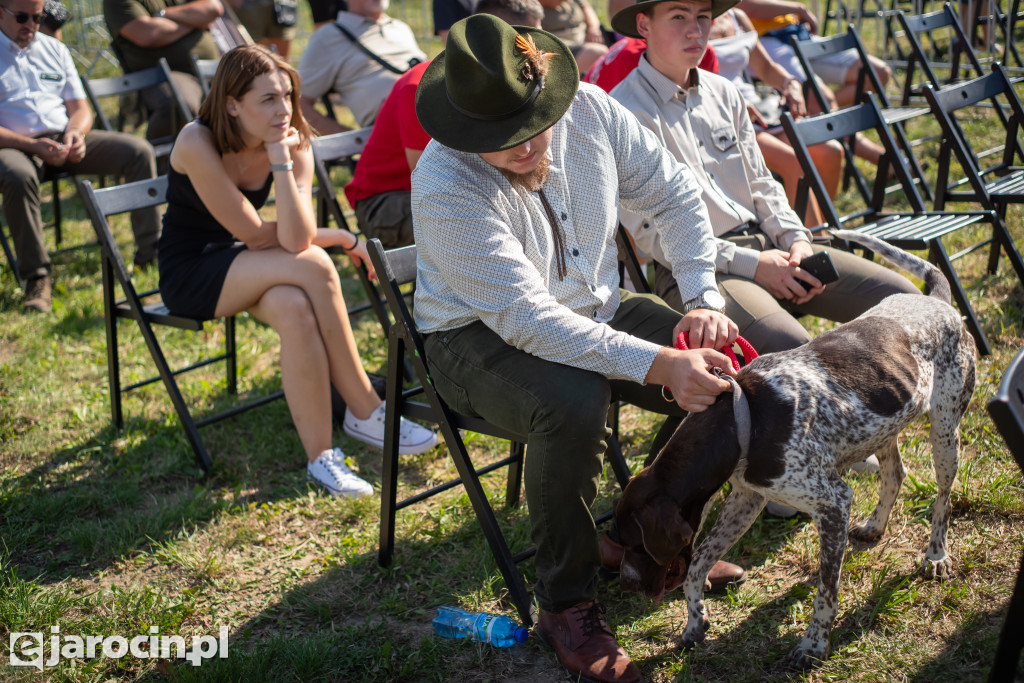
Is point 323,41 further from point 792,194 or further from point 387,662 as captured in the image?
point 387,662

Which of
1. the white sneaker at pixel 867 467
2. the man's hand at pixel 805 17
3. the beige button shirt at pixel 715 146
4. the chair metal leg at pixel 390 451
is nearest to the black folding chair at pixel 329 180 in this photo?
the chair metal leg at pixel 390 451

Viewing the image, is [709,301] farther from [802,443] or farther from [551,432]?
[551,432]

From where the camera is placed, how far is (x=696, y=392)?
7.69 feet

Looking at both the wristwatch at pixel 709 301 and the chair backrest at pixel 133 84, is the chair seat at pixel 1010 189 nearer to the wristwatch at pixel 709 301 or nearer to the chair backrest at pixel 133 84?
the wristwatch at pixel 709 301

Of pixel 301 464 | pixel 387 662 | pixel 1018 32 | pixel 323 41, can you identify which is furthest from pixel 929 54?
→ pixel 387 662

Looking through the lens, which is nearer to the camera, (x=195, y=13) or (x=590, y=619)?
(x=590, y=619)

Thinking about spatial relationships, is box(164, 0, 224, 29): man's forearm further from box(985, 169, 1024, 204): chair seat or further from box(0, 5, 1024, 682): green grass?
box(985, 169, 1024, 204): chair seat

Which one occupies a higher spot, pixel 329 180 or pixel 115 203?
pixel 115 203

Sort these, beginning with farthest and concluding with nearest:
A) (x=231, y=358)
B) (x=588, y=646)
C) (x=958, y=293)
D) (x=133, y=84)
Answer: (x=133, y=84) < (x=231, y=358) < (x=958, y=293) < (x=588, y=646)

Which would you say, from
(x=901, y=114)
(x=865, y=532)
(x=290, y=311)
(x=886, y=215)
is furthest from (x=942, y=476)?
(x=901, y=114)

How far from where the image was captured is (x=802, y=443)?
235 cm

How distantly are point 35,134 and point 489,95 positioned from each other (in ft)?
14.7

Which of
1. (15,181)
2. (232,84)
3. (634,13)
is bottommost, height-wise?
(15,181)

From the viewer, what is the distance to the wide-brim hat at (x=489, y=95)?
7.97 feet
